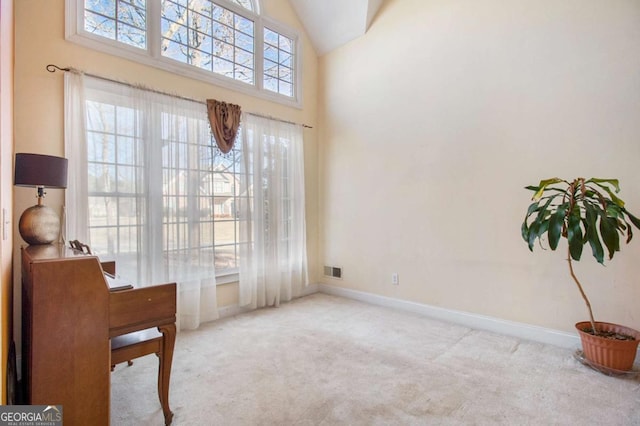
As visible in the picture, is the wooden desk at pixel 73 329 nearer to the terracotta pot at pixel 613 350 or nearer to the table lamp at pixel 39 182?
the table lamp at pixel 39 182

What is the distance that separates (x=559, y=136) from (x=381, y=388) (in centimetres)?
265

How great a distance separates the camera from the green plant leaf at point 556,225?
7.84 feet

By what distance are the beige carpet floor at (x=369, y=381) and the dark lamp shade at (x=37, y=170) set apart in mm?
1434

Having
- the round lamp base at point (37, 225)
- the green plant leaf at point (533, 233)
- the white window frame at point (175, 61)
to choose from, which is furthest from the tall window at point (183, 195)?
the green plant leaf at point (533, 233)

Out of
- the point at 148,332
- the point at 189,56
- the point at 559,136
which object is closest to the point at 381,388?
the point at 148,332

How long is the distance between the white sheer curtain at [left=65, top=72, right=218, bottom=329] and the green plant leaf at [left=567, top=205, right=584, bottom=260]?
324cm

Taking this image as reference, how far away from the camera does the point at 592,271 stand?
2744 mm

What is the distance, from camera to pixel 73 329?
1.55 metres

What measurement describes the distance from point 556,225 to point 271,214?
2896 millimetres

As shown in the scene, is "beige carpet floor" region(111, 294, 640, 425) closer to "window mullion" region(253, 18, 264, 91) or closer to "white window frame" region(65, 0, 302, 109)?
"white window frame" region(65, 0, 302, 109)

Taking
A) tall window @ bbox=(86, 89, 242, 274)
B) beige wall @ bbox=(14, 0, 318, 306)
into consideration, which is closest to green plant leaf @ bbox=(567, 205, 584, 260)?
tall window @ bbox=(86, 89, 242, 274)

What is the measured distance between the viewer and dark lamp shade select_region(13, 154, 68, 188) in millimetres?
1875

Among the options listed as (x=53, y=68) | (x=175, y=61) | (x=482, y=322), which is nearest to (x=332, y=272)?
(x=482, y=322)

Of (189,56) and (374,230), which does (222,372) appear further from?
(189,56)
